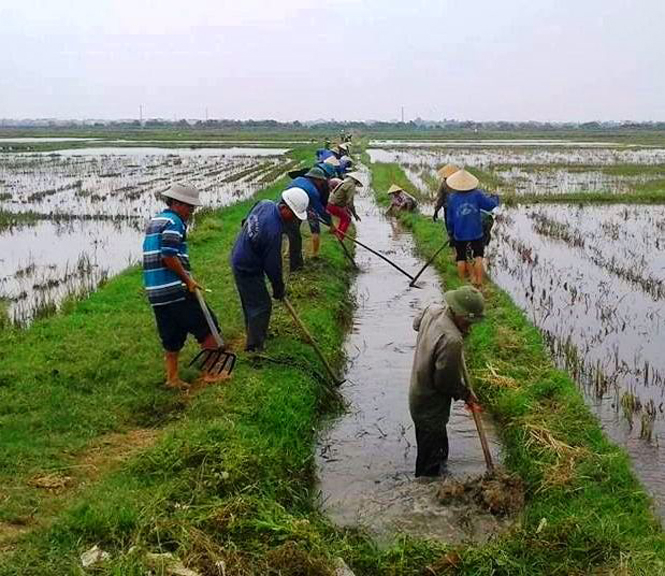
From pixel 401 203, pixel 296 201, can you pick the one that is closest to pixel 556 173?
pixel 401 203

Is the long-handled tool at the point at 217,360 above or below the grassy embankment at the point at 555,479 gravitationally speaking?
above

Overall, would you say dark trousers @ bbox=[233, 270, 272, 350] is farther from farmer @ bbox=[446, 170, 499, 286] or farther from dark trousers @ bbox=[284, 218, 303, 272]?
farmer @ bbox=[446, 170, 499, 286]

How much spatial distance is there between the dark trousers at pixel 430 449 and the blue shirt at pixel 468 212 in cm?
449

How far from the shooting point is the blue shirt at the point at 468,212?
29.9 ft

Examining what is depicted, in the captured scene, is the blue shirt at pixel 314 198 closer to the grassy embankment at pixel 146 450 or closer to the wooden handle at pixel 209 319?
the grassy embankment at pixel 146 450

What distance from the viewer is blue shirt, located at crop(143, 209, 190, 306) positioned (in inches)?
215

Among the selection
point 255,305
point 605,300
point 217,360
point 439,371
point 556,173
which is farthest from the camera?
point 556,173

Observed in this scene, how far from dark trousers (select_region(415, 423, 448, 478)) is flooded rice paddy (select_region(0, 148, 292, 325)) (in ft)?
17.8

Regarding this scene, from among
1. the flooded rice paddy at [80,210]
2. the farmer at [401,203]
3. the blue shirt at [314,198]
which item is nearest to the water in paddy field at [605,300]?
the farmer at [401,203]

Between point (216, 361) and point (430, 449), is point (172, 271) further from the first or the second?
point (430, 449)

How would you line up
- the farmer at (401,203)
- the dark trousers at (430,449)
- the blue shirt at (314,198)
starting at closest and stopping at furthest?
the dark trousers at (430,449) → the blue shirt at (314,198) → the farmer at (401,203)

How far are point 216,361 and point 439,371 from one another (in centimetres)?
223

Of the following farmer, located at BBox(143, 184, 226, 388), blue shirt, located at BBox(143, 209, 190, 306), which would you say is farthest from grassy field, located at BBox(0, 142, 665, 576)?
blue shirt, located at BBox(143, 209, 190, 306)

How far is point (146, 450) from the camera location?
4.68m
